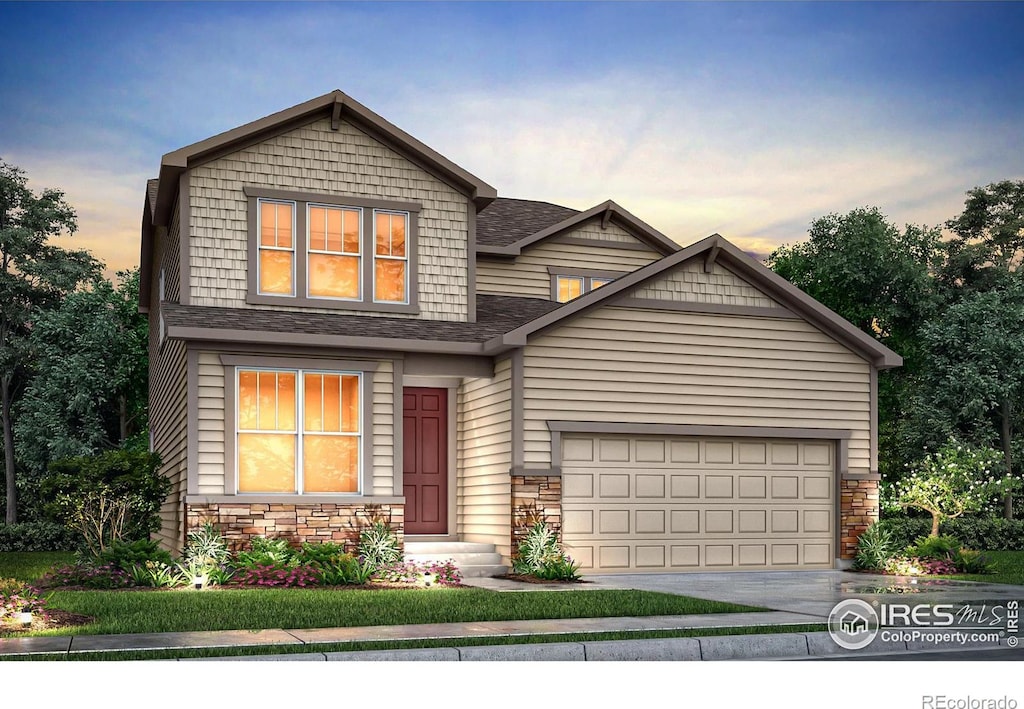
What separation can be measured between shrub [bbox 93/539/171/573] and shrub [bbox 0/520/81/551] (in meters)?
15.2

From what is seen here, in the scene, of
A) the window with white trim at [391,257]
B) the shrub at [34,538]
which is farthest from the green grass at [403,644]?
the shrub at [34,538]

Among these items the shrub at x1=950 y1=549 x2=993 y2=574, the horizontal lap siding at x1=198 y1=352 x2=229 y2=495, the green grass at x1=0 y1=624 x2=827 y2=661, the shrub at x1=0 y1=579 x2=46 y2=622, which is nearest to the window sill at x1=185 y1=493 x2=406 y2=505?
the horizontal lap siding at x1=198 y1=352 x2=229 y2=495

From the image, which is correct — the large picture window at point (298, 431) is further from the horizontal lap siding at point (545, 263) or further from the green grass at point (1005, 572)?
the green grass at point (1005, 572)

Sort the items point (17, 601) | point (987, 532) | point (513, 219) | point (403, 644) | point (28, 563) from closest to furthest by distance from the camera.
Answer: point (403, 644)
point (17, 601)
point (28, 563)
point (513, 219)
point (987, 532)

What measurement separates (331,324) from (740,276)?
7218mm

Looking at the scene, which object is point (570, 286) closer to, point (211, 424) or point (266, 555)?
point (211, 424)

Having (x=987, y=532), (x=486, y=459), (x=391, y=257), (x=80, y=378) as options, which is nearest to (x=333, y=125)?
(x=391, y=257)

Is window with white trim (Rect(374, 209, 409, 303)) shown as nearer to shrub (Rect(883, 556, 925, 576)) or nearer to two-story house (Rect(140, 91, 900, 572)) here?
two-story house (Rect(140, 91, 900, 572))

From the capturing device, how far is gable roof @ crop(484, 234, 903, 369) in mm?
18922

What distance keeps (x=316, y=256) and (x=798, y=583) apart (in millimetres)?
9491

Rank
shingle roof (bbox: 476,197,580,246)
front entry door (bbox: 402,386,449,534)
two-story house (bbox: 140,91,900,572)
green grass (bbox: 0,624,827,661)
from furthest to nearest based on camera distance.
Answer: shingle roof (bbox: 476,197,580,246)
front entry door (bbox: 402,386,449,534)
two-story house (bbox: 140,91,900,572)
green grass (bbox: 0,624,827,661)

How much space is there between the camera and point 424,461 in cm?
2078

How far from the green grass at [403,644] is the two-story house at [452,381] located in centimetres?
781

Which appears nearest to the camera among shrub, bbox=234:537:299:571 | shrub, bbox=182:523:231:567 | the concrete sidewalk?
the concrete sidewalk
